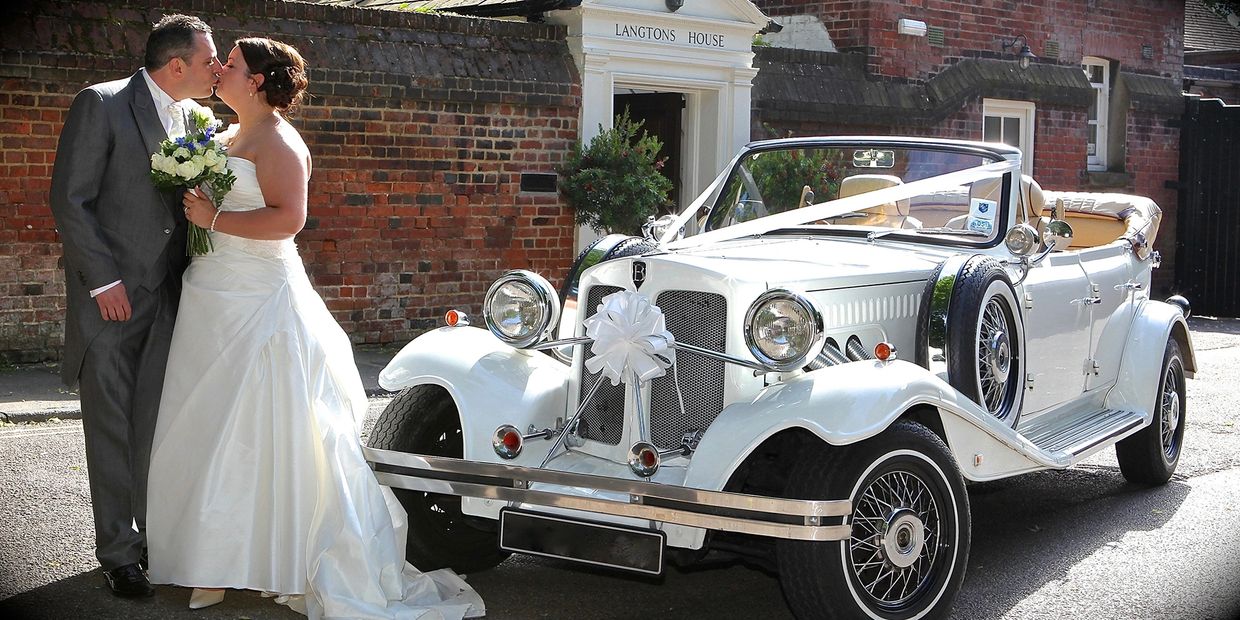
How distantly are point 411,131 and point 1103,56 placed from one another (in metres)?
11.0

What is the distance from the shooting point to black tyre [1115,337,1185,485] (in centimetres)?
711

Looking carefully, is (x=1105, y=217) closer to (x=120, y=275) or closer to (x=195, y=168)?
(x=195, y=168)

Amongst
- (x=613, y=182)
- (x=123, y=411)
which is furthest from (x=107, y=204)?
(x=613, y=182)

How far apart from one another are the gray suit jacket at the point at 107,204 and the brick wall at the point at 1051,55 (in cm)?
984

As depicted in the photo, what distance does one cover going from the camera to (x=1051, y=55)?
17484 millimetres

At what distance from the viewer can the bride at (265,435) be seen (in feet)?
15.3

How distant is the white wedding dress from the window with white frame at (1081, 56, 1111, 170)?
625 inches

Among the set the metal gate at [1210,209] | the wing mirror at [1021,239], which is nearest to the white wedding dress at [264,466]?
the wing mirror at [1021,239]

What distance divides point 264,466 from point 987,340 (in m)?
2.98

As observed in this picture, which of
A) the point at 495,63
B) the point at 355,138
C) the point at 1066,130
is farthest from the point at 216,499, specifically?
the point at 1066,130

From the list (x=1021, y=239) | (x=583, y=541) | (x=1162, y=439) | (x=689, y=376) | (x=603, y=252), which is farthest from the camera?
(x=1162, y=439)

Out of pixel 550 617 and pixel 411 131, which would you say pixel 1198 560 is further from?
pixel 411 131

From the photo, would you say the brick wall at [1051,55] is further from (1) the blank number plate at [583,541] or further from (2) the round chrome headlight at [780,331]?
(1) the blank number plate at [583,541]

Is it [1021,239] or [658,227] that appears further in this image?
[658,227]
